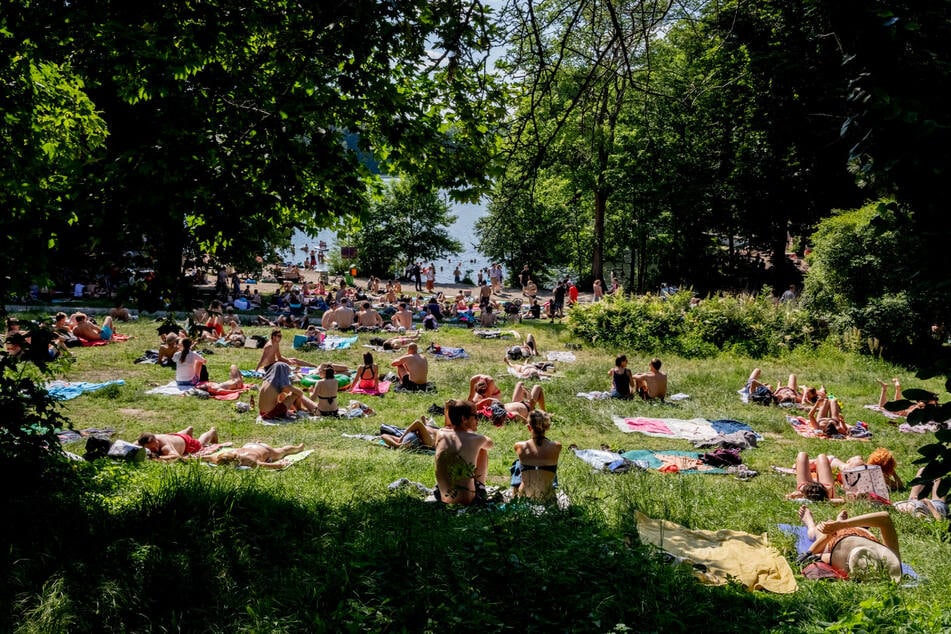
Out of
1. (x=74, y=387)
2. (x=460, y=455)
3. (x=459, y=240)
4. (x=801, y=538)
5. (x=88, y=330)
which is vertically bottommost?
(x=801, y=538)

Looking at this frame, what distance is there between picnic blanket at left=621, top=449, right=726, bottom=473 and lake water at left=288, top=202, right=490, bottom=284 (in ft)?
48.8

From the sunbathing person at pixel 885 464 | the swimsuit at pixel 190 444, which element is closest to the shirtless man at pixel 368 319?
the swimsuit at pixel 190 444

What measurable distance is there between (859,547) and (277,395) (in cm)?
863

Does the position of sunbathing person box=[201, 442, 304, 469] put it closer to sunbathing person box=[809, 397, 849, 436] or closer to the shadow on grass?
the shadow on grass

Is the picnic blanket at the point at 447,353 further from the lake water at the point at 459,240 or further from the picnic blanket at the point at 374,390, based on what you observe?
the lake water at the point at 459,240

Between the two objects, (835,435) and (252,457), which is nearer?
(252,457)

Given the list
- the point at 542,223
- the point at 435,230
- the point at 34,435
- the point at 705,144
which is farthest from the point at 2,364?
the point at 435,230

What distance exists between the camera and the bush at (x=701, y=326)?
61.0 ft

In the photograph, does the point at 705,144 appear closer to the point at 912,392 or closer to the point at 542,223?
the point at 542,223

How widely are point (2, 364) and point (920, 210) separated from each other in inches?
253

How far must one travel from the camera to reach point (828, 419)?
1117cm

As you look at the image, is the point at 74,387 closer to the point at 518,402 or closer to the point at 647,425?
the point at 518,402

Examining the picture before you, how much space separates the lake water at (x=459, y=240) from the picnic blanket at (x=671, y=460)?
48.8ft

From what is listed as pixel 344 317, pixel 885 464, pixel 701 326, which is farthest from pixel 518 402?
pixel 344 317
